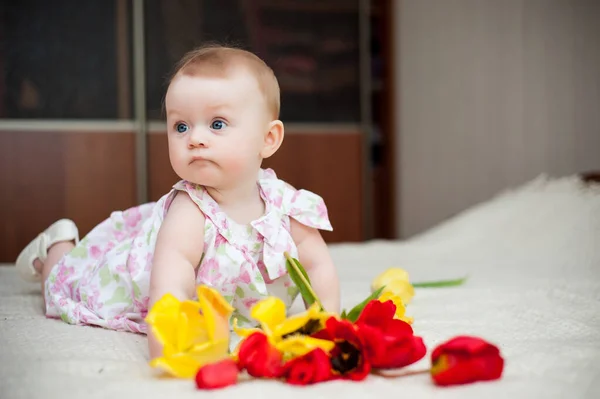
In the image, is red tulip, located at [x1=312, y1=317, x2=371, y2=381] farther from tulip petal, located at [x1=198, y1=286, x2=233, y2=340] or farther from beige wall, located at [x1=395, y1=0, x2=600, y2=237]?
beige wall, located at [x1=395, y1=0, x2=600, y2=237]

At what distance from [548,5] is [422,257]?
1.17 m

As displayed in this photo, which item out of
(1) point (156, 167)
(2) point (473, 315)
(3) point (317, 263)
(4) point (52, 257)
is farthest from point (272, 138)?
(1) point (156, 167)

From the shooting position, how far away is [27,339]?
3.12 feet

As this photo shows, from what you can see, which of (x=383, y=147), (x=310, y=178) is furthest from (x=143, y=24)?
(x=383, y=147)

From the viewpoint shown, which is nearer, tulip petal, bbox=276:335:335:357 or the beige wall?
tulip petal, bbox=276:335:335:357

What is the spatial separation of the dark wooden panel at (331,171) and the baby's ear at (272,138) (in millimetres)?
1750

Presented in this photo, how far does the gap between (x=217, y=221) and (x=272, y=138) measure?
147mm

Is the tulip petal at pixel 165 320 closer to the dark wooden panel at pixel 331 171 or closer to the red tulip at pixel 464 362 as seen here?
the red tulip at pixel 464 362

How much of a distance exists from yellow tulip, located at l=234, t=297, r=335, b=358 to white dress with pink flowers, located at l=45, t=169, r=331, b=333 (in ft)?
0.88

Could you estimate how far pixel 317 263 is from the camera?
1053 millimetres

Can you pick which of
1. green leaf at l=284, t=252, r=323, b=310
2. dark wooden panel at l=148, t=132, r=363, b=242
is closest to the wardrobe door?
dark wooden panel at l=148, t=132, r=363, b=242

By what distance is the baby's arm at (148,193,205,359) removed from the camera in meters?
0.88

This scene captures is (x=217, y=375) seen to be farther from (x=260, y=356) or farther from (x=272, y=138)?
(x=272, y=138)

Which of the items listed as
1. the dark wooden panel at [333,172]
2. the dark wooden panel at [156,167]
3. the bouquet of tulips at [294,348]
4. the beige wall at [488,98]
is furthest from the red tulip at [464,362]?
the dark wooden panel at [333,172]
